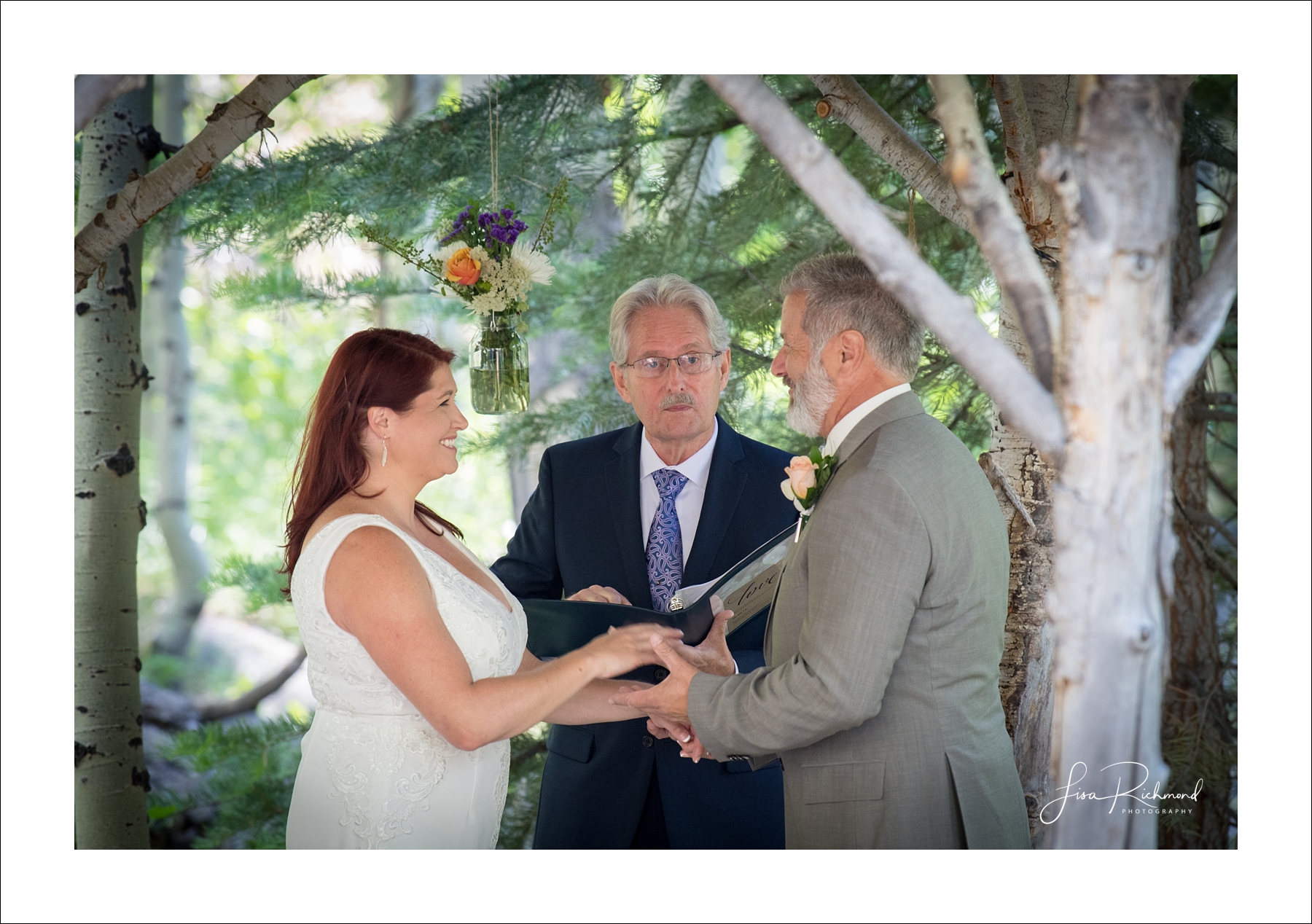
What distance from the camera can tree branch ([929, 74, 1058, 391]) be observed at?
1.84 meters

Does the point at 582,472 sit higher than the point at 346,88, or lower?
lower

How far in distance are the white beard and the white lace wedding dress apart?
32.8 inches

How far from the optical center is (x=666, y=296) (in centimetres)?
282

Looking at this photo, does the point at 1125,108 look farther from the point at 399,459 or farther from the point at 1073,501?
the point at 399,459

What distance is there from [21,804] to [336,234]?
1.96 meters

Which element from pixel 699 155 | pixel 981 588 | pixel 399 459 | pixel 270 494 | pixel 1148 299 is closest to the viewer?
pixel 1148 299

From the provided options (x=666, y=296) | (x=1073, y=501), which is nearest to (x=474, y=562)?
(x=666, y=296)

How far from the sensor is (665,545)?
2818 mm

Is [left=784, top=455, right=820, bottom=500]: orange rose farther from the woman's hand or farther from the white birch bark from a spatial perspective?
the white birch bark

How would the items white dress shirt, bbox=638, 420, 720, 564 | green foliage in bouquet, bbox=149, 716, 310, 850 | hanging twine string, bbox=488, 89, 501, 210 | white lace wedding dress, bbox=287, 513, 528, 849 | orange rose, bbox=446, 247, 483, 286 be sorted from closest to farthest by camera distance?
white lace wedding dress, bbox=287, 513, 528, 849 < orange rose, bbox=446, 247, 483, 286 < white dress shirt, bbox=638, 420, 720, 564 < hanging twine string, bbox=488, 89, 501, 210 < green foliage in bouquet, bbox=149, 716, 310, 850

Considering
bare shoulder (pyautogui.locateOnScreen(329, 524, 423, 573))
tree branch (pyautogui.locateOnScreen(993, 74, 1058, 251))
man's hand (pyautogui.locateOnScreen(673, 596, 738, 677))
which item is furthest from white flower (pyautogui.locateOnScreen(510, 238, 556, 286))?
tree branch (pyautogui.locateOnScreen(993, 74, 1058, 251))

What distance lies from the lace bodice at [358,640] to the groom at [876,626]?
0.49 metres

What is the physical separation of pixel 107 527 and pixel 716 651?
1.85m

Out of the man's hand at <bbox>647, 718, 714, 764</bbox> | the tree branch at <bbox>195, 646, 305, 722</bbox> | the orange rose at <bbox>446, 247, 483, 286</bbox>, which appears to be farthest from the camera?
the tree branch at <bbox>195, 646, 305, 722</bbox>
